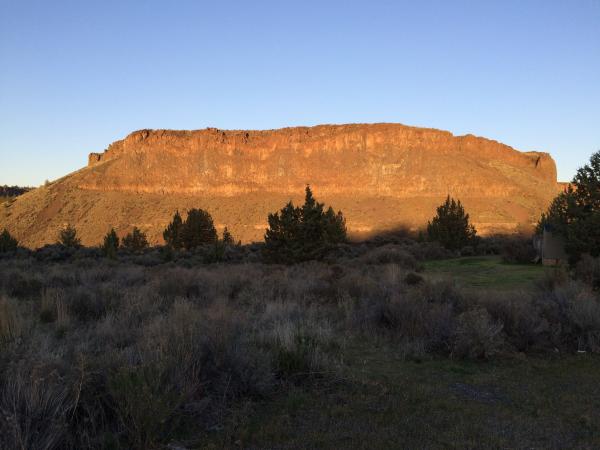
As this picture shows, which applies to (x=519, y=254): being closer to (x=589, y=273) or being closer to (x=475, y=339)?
(x=589, y=273)

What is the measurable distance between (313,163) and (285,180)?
7201 mm

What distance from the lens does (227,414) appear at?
14.8ft

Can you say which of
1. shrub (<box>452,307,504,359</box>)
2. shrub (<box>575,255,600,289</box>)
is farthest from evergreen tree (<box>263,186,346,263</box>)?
shrub (<box>452,307,504,359</box>)

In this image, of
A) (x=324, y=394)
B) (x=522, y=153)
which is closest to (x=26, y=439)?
(x=324, y=394)

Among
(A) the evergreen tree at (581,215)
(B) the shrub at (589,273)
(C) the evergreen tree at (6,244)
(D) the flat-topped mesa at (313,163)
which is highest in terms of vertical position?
(D) the flat-topped mesa at (313,163)

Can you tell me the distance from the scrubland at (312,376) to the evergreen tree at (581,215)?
43.8 feet

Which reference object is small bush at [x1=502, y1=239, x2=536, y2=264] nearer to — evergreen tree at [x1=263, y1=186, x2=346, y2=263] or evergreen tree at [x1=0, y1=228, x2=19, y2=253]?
evergreen tree at [x1=263, y1=186, x2=346, y2=263]

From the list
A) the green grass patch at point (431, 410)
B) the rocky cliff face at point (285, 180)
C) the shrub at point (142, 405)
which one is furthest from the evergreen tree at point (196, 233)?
the shrub at point (142, 405)

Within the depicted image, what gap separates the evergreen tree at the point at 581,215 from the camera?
20.5m

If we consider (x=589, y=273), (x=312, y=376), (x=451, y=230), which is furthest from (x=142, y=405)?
(x=451, y=230)

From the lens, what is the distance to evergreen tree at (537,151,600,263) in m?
20.5

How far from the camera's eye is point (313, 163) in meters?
97.1

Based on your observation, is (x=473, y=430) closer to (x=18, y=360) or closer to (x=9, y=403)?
(x=9, y=403)

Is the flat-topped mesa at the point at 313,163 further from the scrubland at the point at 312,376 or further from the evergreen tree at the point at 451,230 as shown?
the scrubland at the point at 312,376
